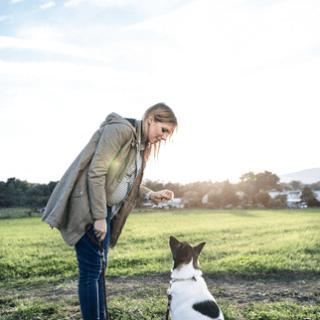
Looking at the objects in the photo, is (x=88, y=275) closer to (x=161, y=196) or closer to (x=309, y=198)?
(x=161, y=196)

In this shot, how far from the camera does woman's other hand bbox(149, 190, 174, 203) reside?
3.15 meters

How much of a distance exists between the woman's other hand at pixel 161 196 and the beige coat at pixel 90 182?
2.60 feet

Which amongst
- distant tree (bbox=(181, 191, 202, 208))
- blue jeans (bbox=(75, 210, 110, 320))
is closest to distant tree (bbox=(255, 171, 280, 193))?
distant tree (bbox=(181, 191, 202, 208))

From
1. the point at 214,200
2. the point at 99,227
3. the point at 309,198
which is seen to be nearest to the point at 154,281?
the point at 99,227

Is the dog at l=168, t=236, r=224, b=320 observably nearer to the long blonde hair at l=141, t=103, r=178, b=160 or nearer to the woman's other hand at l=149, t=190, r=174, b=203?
the woman's other hand at l=149, t=190, r=174, b=203

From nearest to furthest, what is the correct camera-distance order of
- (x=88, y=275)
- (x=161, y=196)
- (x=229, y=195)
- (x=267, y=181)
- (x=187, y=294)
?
1. (x=88, y=275)
2. (x=187, y=294)
3. (x=161, y=196)
4. (x=229, y=195)
5. (x=267, y=181)

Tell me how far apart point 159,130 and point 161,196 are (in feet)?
2.90

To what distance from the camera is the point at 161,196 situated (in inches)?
124

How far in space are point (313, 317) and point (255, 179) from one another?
4418 centimetres

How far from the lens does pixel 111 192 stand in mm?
2516

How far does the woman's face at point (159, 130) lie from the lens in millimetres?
2654

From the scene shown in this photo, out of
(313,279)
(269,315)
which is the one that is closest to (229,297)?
(269,315)

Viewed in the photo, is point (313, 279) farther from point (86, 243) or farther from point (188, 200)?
point (188, 200)

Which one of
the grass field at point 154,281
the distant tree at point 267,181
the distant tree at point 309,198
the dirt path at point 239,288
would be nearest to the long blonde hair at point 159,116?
the grass field at point 154,281
